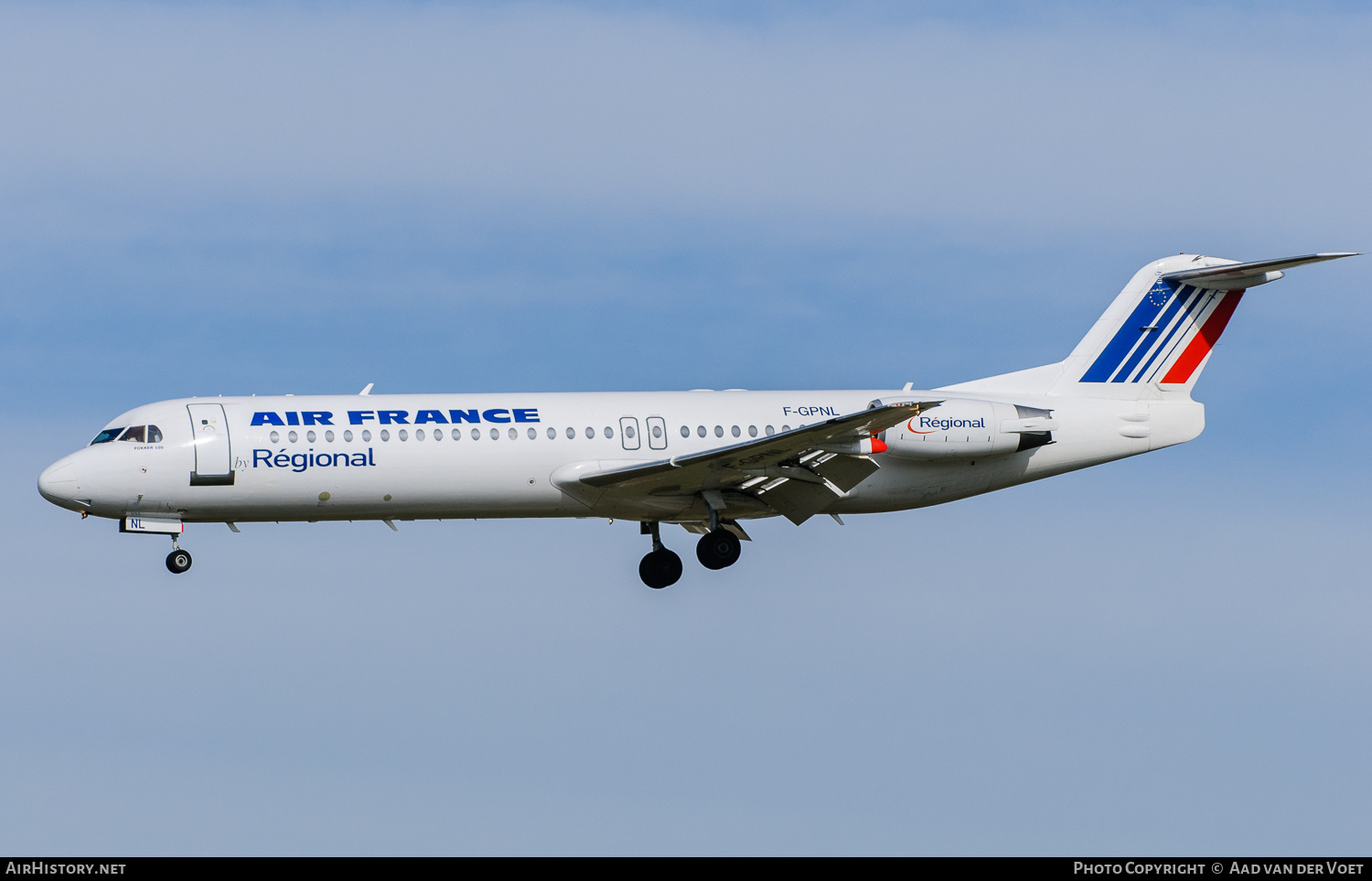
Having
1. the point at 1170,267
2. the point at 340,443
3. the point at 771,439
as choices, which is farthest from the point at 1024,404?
the point at 340,443

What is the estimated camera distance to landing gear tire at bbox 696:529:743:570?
35.6 meters

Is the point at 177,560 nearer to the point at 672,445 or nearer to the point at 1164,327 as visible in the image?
the point at 672,445

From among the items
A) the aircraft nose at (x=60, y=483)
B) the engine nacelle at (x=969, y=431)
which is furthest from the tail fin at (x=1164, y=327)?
the aircraft nose at (x=60, y=483)

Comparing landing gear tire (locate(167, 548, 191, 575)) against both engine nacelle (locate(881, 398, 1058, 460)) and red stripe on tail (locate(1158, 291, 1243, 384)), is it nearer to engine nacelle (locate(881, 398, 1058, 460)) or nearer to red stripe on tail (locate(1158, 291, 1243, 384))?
engine nacelle (locate(881, 398, 1058, 460))

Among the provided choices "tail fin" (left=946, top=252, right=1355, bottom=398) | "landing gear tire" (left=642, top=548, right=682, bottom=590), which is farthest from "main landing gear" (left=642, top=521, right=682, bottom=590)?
"tail fin" (left=946, top=252, right=1355, bottom=398)

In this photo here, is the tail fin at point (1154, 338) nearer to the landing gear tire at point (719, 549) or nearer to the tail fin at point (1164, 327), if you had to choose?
the tail fin at point (1164, 327)

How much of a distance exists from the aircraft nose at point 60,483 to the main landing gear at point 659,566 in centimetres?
1175

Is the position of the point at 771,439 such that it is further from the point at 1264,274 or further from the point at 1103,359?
the point at 1264,274

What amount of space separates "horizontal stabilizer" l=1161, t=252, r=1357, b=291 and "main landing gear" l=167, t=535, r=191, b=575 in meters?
21.8

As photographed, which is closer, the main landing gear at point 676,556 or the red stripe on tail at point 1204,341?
the main landing gear at point 676,556

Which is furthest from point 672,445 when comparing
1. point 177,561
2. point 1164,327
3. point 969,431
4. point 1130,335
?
point 1164,327

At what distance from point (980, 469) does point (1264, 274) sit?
7820 millimetres

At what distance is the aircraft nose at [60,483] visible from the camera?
107 feet

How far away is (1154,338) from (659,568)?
12.1 metres
